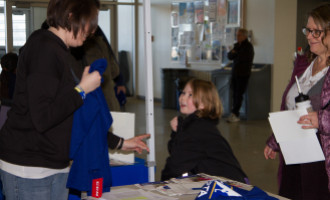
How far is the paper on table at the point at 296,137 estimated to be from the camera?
8.00 feet

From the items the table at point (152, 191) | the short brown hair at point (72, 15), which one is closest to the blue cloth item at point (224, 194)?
the table at point (152, 191)

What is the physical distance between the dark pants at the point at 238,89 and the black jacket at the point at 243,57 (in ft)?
Result: 0.40

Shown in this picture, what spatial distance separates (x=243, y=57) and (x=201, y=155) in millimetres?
6234

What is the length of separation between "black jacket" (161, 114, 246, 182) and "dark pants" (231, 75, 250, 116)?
20.3 ft

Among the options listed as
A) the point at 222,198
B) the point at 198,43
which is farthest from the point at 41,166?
the point at 198,43

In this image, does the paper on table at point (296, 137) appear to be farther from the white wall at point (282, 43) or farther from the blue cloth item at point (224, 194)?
the white wall at point (282, 43)

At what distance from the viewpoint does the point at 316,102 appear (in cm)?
253

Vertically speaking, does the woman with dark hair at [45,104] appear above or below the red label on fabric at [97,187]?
above

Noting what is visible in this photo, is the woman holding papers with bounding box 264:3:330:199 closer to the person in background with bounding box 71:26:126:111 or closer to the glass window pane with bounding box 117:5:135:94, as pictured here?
the person in background with bounding box 71:26:126:111

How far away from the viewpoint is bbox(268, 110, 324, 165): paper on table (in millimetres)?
2439

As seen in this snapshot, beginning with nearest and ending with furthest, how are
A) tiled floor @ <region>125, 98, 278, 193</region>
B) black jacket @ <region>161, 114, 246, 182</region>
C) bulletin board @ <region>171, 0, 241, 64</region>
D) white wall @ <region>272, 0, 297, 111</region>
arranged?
black jacket @ <region>161, 114, 246, 182</region> < tiled floor @ <region>125, 98, 278, 193</region> < white wall @ <region>272, 0, 297, 111</region> < bulletin board @ <region>171, 0, 241, 64</region>

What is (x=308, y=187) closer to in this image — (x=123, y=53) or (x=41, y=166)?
(x=41, y=166)

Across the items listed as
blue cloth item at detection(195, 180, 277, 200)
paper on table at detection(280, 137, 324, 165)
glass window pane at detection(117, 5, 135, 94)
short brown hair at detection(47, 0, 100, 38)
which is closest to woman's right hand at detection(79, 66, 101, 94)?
short brown hair at detection(47, 0, 100, 38)

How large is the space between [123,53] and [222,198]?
38.4 feet
